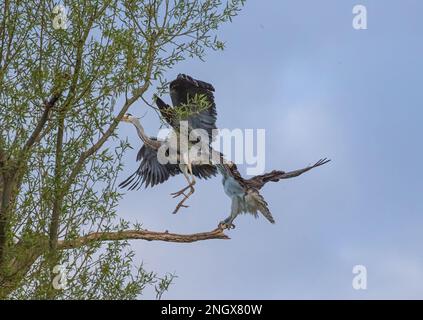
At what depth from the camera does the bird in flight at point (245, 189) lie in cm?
1758

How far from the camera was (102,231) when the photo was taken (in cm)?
1334

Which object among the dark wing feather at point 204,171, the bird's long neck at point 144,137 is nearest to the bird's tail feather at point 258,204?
the dark wing feather at point 204,171

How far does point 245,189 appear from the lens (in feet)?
58.6

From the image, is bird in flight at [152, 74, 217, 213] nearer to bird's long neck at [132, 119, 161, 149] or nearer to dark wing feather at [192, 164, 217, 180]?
dark wing feather at [192, 164, 217, 180]

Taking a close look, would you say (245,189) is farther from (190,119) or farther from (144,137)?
(144,137)

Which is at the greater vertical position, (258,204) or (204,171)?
(204,171)

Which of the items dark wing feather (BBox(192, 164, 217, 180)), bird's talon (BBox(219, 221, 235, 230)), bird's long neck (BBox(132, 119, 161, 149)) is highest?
bird's long neck (BBox(132, 119, 161, 149))

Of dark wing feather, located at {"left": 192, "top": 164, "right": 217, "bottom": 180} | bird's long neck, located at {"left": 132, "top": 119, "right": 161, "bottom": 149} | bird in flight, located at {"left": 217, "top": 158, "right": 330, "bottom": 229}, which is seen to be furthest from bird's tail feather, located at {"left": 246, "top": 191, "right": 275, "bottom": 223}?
bird's long neck, located at {"left": 132, "top": 119, "right": 161, "bottom": 149}

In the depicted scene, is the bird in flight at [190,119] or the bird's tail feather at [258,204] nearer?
the bird in flight at [190,119]

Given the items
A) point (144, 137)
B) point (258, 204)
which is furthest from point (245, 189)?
point (144, 137)

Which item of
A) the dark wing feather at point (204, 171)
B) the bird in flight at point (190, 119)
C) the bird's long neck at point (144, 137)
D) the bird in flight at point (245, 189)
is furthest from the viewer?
the dark wing feather at point (204, 171)

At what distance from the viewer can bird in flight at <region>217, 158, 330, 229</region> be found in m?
17.6

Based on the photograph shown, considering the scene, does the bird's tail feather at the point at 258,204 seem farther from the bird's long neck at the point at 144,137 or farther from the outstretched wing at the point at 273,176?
the bird's long neck at the point at 144,137
